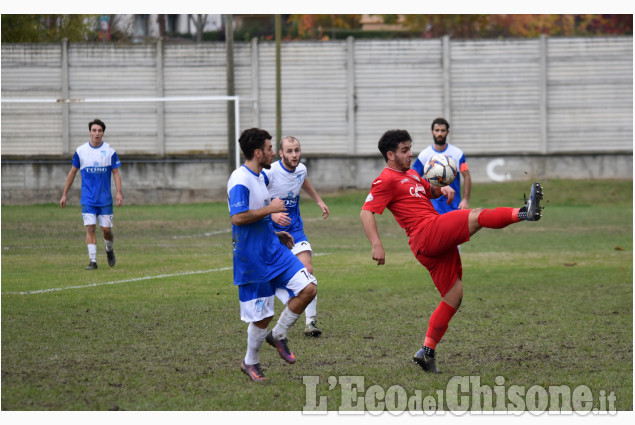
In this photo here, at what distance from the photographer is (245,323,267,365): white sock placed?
20.2ft

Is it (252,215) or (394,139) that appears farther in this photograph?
(394,139)

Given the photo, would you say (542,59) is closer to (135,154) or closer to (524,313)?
(135,154)

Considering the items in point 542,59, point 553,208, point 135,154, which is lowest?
point 553,208

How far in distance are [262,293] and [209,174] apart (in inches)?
951

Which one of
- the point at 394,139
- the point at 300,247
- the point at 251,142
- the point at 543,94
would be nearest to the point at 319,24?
the point at 543,94

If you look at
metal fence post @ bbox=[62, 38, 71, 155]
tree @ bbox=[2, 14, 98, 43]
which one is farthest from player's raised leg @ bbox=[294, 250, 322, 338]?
tree @ bbox=[2, 14, 98, 43]

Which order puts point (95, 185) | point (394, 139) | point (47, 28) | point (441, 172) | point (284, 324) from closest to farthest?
point (284, 324) < point (394, 139) < point (441, 172) < point (95, 185) < point (47, 28)

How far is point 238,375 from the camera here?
20.5 feet

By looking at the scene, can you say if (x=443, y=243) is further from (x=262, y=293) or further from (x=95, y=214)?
(x=95, y=214)

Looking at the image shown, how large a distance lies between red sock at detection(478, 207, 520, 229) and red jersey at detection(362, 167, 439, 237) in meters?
0.58

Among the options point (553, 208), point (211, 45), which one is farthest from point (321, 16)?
point (553, 208)

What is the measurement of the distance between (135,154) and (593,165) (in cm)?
1620

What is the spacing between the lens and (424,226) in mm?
6617

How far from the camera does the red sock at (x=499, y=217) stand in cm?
608
